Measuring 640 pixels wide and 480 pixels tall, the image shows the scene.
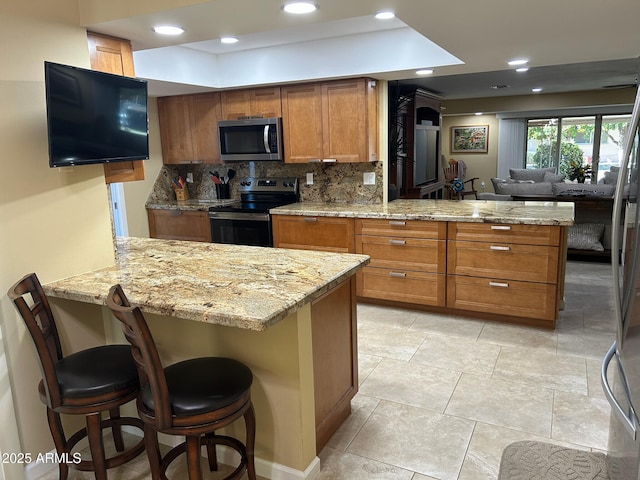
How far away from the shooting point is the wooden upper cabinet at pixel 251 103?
461 cm

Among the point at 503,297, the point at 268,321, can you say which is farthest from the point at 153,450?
the point at 503,297

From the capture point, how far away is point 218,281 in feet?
6.90

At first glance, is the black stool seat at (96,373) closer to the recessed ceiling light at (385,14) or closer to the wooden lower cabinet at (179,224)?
the recessed ceiling light at (385,14)

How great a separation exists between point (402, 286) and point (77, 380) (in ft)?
9.36

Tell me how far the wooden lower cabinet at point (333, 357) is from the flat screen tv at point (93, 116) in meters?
1.24

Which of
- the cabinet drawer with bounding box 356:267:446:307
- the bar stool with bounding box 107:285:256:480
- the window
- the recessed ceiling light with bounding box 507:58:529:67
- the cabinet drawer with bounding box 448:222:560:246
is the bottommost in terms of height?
the cabinet drawer with bounding box 356:267:446:307

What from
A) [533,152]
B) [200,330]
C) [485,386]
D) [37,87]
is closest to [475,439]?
[485,386]

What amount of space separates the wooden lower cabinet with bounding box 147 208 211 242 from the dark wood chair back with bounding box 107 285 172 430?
3363mm

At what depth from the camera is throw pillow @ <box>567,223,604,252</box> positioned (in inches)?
223

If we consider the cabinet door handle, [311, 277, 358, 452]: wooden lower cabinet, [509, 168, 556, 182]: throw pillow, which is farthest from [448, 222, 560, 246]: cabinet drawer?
[509, 168, 556, 182]: throw pillow

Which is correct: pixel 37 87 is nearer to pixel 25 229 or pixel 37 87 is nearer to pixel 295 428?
pixel 25 229

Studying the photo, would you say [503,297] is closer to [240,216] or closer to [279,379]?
[279,379]

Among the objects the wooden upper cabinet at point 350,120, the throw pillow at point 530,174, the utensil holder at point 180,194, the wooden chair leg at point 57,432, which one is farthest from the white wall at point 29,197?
the throw pillow at point 530,174

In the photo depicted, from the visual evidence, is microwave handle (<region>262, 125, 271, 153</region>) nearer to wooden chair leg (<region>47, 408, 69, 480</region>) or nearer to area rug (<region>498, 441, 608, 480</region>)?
wooden chair leg (<region>47, 408, 69, 480</region>)
